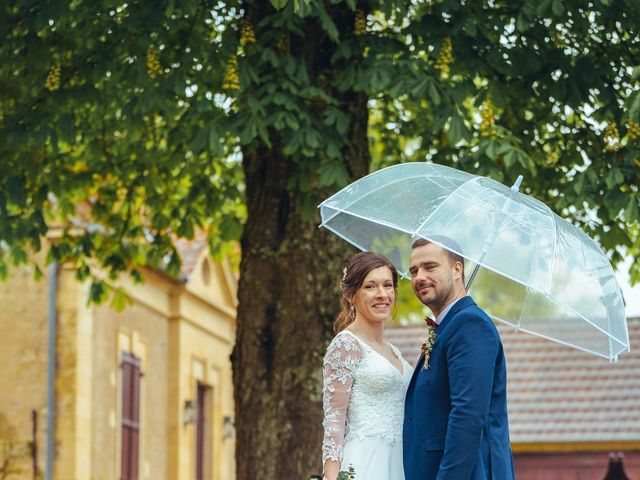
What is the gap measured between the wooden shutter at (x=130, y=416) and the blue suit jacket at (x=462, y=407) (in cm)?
1711

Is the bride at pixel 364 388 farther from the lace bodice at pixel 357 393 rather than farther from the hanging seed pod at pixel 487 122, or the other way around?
the hanging seed pod at pixel 487 122

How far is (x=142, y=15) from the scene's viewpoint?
10719mm

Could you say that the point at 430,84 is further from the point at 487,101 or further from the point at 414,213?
the point at 414,213

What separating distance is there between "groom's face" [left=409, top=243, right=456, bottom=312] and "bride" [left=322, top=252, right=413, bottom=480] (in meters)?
0.60

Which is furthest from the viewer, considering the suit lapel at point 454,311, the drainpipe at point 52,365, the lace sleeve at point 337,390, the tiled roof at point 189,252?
the tiled roof at point 189,252

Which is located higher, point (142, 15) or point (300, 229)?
point (142, 15)

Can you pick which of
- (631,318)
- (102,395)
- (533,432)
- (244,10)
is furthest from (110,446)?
(244,10)

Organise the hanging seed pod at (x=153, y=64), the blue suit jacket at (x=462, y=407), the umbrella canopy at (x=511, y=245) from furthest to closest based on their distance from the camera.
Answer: the hanging seed pod at (x=153, y=64)
the umbrella canopy at (x=511, y=245)
the blue suit jacket at (x=462, y=407)

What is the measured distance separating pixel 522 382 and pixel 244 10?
47.6ft

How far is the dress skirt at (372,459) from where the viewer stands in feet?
23.8

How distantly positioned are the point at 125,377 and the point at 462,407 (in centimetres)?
1763

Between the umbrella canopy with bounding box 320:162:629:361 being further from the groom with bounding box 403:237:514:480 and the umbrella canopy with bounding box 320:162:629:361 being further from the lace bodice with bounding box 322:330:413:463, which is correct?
the lace bodice with bounding box 322:330:413:463

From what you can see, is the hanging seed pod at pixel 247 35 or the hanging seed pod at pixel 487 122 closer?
the hanging seed pod at pixel 487 122

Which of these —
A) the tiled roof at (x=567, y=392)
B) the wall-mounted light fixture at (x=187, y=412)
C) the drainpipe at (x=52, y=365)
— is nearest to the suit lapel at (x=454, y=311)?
the drainpipe at (x=52, y=365)
